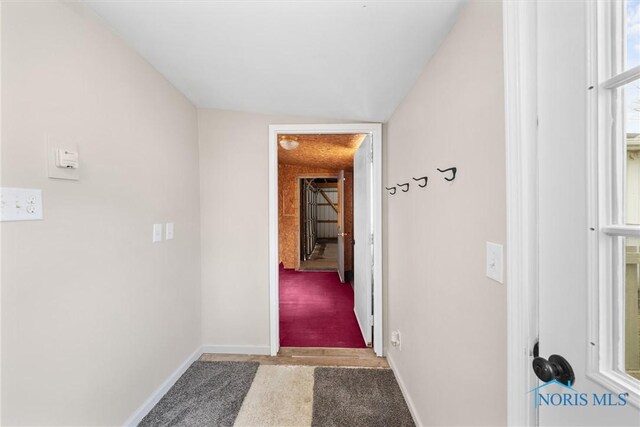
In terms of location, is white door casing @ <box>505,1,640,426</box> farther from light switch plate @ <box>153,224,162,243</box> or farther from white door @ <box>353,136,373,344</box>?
light switch plate @ <box>153,224,162,243</box>

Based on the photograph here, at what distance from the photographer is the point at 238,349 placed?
231cm

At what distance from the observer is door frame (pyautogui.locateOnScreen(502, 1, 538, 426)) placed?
0.73m

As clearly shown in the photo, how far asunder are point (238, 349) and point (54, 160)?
1.95 meters

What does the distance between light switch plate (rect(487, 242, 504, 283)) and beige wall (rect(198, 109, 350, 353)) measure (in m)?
1.77

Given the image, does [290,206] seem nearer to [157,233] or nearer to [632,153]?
[157,233]

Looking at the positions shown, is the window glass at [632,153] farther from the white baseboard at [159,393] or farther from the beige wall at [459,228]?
the white baseboard at [159,393]

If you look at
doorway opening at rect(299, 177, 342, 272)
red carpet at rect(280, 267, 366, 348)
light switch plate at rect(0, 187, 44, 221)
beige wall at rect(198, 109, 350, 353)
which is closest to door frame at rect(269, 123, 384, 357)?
beige wall at rect(198, 109, 350, 353)

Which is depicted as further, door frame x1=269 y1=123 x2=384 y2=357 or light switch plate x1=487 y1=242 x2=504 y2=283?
door frame x1=269 y1=123 x2=384 y2=357

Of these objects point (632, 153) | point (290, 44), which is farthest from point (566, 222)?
point (290, 44)

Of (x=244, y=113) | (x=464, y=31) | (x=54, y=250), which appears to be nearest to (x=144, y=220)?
(x=54, y=250)

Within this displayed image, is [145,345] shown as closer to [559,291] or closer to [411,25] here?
[559,291]

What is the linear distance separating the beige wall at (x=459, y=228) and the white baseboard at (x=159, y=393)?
5.49 ft

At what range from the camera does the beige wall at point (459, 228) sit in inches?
33.6

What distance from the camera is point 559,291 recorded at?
68 cm
